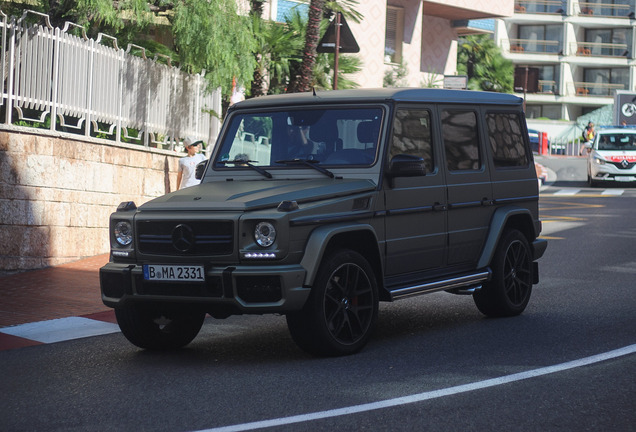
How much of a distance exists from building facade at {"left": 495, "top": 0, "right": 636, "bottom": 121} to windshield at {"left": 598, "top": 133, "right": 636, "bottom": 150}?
46.9 meters

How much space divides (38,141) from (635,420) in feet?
32.4

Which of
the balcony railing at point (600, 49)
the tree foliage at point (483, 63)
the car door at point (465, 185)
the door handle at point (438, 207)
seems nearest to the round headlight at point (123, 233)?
the door handle at point (438, 207)

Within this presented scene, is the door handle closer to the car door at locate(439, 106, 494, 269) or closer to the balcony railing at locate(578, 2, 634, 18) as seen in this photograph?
the car door at locate(439, 106, 494, 269)

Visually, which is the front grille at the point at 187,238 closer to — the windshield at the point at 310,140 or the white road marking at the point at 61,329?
the windshield at the point at 310,140

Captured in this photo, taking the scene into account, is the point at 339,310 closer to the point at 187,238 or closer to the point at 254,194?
the point at 254,194

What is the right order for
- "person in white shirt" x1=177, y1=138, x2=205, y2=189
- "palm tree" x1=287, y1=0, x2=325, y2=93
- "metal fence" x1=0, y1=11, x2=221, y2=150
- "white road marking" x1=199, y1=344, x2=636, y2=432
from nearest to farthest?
"white road marking" x1=199, y1=344, x2=636, y2=432, "metal fence" x1=0, y1=11, x2=221, y2=150, "person in white shirt" x1=177, y1=138, x2=205, y2=189, "palm tree" x1=287, y1=0, x2=325, y2=93

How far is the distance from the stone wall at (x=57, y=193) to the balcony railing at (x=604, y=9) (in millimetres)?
73351

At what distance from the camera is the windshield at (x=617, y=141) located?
36.4 metres

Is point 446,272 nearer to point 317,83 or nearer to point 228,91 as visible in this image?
point 228,91

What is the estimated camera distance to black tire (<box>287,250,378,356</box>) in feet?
26.3

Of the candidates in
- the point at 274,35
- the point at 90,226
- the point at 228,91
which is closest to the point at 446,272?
the point at 90,226

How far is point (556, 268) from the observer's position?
49.8 ft

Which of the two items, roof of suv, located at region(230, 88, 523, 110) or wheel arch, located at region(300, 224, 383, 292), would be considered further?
roof of suv, located at region(230, 88, 523, 110)

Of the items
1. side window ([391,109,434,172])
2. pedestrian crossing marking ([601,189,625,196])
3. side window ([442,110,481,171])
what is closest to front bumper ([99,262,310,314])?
side window ([391,109,434,172])
